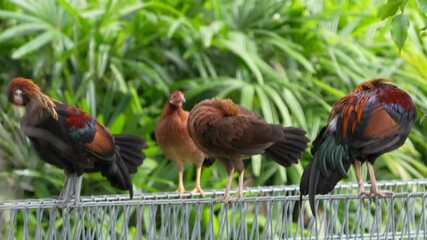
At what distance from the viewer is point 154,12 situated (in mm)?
4676

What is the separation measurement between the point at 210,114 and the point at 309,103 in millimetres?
1741

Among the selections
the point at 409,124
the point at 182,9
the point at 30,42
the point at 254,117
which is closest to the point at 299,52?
the point at 182,9

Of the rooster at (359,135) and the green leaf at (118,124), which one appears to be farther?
the green leaf at (118,124)

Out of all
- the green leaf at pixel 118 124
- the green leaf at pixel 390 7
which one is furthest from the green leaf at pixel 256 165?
the green leaf at pixel 390 7

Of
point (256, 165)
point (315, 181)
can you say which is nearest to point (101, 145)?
point (315, 181)

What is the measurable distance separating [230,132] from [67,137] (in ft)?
1.45

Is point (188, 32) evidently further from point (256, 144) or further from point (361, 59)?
point (256, 144)

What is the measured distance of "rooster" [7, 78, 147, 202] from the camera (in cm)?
259

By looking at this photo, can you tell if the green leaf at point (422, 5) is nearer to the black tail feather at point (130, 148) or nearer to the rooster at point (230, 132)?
the rooster at point (230, 132)

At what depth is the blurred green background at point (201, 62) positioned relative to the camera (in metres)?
4.18

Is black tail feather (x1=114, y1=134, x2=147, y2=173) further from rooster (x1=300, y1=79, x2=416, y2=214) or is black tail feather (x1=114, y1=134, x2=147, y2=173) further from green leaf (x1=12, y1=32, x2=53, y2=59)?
green leaf (x1=12, y1=32, x2=53, y2=59)

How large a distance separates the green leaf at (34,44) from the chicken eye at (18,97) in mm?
1594

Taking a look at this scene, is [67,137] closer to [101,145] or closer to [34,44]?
[101,145]

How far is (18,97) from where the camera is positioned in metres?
2.58
